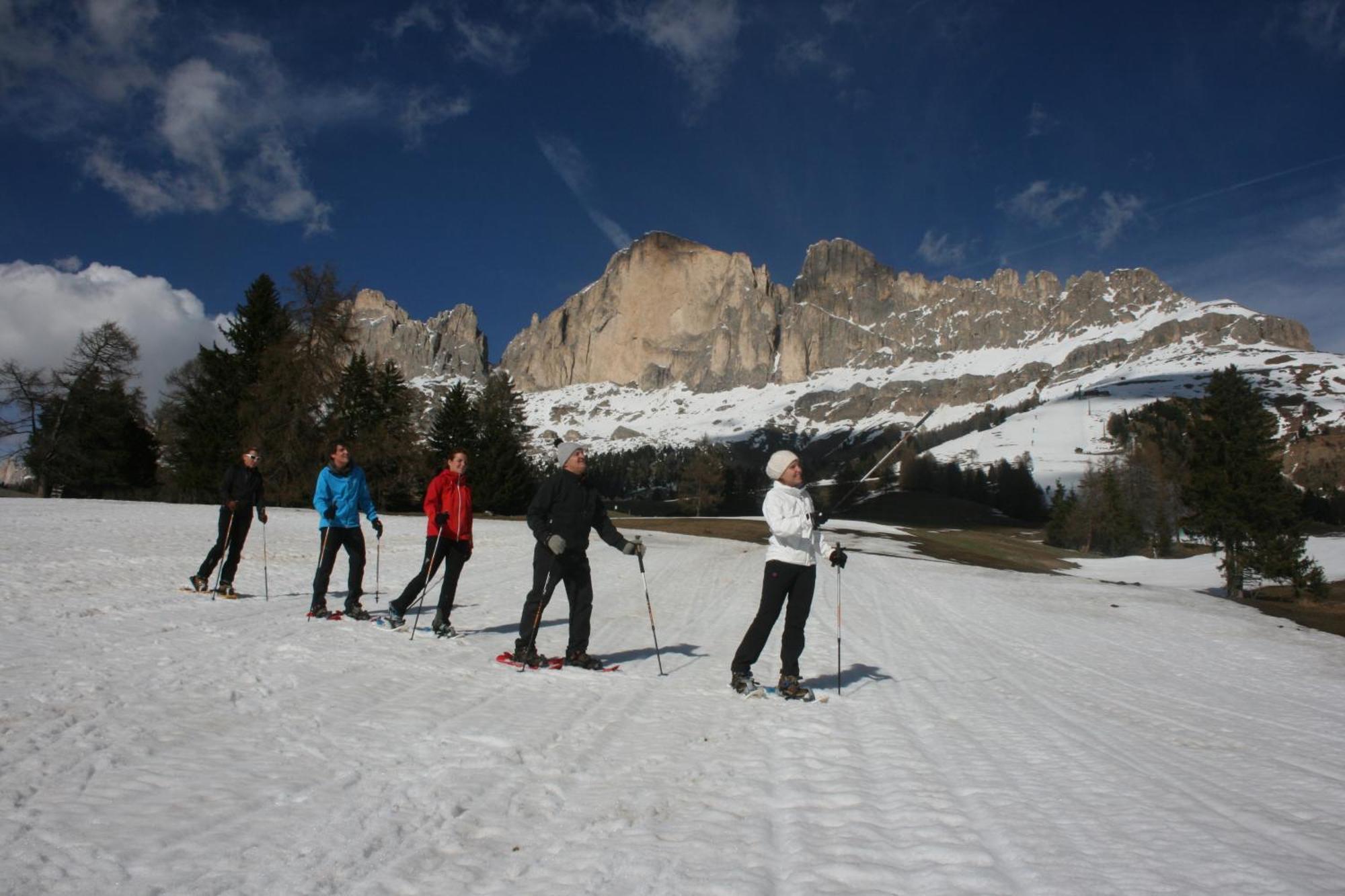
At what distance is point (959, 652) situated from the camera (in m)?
12.4

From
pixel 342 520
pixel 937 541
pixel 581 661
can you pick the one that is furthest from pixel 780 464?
pixel 937 541

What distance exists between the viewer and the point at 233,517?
42.2 ft

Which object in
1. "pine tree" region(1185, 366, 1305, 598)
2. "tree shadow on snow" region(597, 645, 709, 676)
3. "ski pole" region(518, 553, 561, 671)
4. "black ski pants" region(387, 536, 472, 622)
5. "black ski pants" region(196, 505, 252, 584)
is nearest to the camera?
"ski pole" region(518, 553, 561, 671)

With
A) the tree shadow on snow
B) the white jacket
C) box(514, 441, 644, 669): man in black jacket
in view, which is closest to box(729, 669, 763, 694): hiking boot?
the tree shadow on snow

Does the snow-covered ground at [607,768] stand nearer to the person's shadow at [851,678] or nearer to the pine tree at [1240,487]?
the person's shadow at [851,678]

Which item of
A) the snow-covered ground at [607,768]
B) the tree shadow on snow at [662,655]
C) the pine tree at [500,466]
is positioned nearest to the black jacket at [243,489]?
the snow-covered ground at [607,768]

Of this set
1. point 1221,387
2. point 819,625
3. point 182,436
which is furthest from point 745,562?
point 182,436

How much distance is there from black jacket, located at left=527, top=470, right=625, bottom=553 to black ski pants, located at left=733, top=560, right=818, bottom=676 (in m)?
1.90

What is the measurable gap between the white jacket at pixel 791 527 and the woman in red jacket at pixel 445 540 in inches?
173

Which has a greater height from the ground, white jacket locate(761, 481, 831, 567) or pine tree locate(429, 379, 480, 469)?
pine tree locate(429, 379, 480, 469)

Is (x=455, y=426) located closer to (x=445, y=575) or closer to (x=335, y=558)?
(x=335, y=558)

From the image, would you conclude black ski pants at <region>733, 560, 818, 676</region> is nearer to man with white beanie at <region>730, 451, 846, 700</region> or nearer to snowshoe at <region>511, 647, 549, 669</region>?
man with white beanie at <region>730, 451, 846, 700</region>

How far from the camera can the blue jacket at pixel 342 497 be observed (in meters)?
11.1

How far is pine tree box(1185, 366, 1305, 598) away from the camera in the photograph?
34.8m
